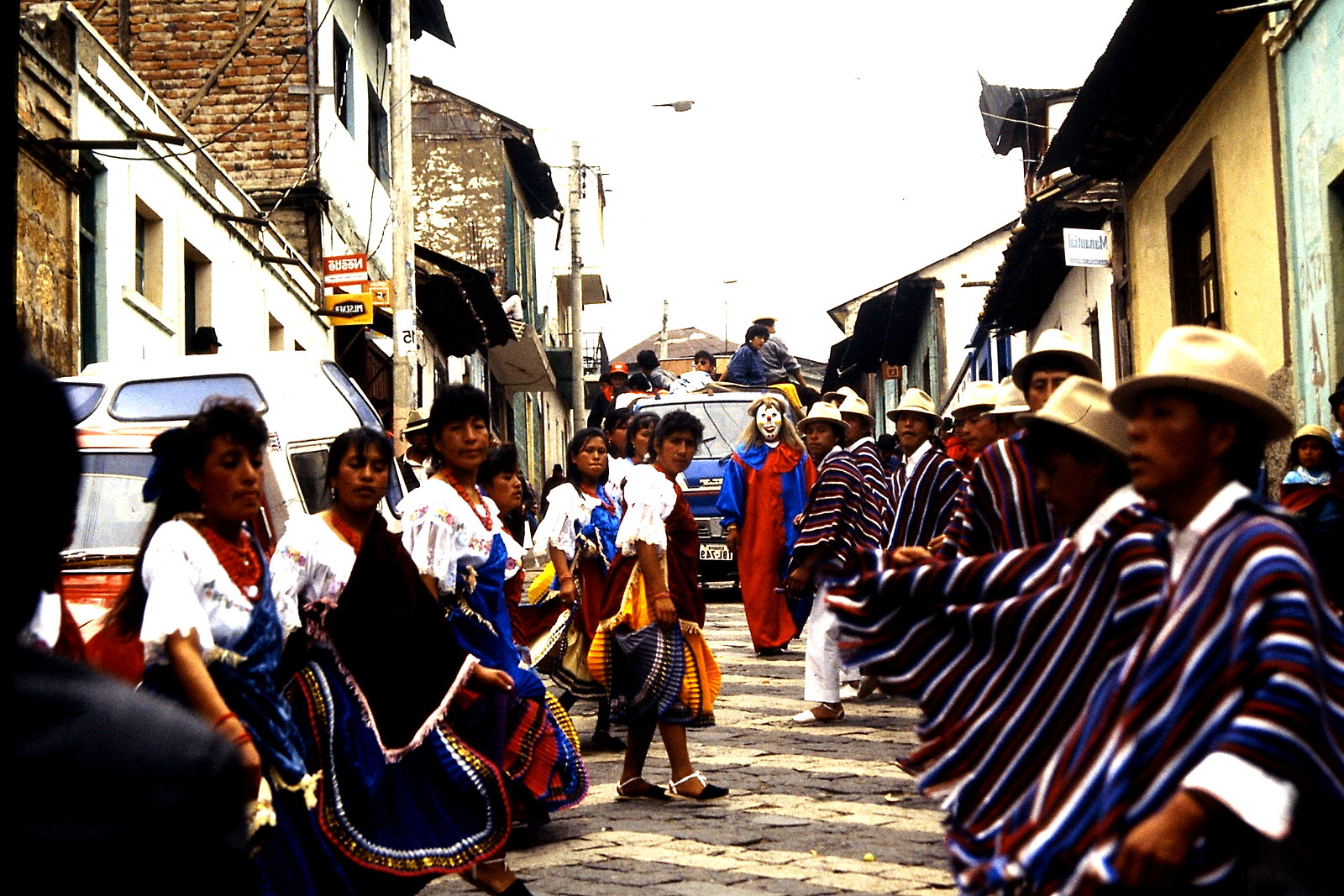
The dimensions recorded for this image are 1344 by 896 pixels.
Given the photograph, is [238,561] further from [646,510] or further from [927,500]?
[927,500]

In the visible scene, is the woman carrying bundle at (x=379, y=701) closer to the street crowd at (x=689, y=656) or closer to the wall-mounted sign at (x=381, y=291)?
the street crowd at (x=689, y=656)

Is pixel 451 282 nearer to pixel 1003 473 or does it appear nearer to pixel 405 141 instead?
pixel 405 141

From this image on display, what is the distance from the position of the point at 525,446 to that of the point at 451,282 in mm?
19502

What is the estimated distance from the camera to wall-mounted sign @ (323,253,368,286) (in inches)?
841

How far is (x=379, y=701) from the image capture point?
5.64 meters

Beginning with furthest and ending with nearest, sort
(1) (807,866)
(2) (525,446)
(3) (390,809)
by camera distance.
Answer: (2) (525,446) < (1) (807,866) < (3) (390,809)

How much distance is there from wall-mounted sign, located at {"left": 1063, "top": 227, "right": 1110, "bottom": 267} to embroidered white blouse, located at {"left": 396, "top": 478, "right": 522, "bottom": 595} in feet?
42.7

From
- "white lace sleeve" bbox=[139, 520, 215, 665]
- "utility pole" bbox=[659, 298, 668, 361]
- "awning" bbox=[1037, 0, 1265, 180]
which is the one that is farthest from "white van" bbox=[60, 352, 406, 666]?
"utility pole" bbox=[659, 298, 668, 361]

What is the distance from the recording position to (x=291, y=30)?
22.9 metres

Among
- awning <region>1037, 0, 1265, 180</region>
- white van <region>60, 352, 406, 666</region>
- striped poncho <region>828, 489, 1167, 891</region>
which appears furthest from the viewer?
awning <region>1037, 0, 1265, 180</region>

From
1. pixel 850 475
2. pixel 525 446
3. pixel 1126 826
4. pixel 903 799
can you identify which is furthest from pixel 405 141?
pixel 525 446

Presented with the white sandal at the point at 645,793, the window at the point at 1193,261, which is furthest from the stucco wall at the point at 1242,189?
the white sandal at the point at 645,793

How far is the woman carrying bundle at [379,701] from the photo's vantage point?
5.48 meters

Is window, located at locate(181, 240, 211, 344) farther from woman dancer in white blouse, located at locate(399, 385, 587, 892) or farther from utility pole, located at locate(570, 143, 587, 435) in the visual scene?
utility pole, located at locate(570, 143, 587, 435)
